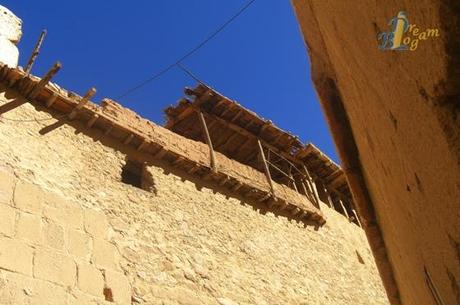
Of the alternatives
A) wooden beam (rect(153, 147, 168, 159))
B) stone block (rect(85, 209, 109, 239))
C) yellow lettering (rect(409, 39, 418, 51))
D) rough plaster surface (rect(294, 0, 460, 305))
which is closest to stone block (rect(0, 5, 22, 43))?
wooden beam (rect(153, 147, 168, 159))

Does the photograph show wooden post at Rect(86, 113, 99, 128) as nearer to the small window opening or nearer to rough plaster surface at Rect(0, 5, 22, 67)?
the small window opening

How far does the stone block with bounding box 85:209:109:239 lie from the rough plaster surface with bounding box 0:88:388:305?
15 millimetres

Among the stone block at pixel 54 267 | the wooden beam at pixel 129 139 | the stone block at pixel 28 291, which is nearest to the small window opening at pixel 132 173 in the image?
the wooden beam at pixel 129 139

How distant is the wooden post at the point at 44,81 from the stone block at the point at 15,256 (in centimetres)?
236

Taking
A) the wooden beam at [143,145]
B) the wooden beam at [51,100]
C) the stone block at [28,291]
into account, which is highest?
the wooden beam at [143,145]

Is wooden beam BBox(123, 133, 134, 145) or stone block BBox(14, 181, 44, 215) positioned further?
wooden beam BBox(123, 133, 134, 145)

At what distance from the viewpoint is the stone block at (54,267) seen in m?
5.64

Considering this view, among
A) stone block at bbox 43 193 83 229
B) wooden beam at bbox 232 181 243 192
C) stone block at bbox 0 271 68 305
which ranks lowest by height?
stone block at bbox 0 271 68 305

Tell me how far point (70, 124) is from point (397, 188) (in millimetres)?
6027

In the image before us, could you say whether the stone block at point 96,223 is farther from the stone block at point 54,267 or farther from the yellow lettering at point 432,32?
the yellow lettering at point 432,32

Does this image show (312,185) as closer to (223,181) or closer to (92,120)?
(223,181)

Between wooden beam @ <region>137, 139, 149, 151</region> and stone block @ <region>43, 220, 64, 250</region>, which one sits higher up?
wooden beam @ <region>137, 139, 149, 151</region>

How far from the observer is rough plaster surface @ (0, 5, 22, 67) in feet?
26.2

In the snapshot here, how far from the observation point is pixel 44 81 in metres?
7.04
